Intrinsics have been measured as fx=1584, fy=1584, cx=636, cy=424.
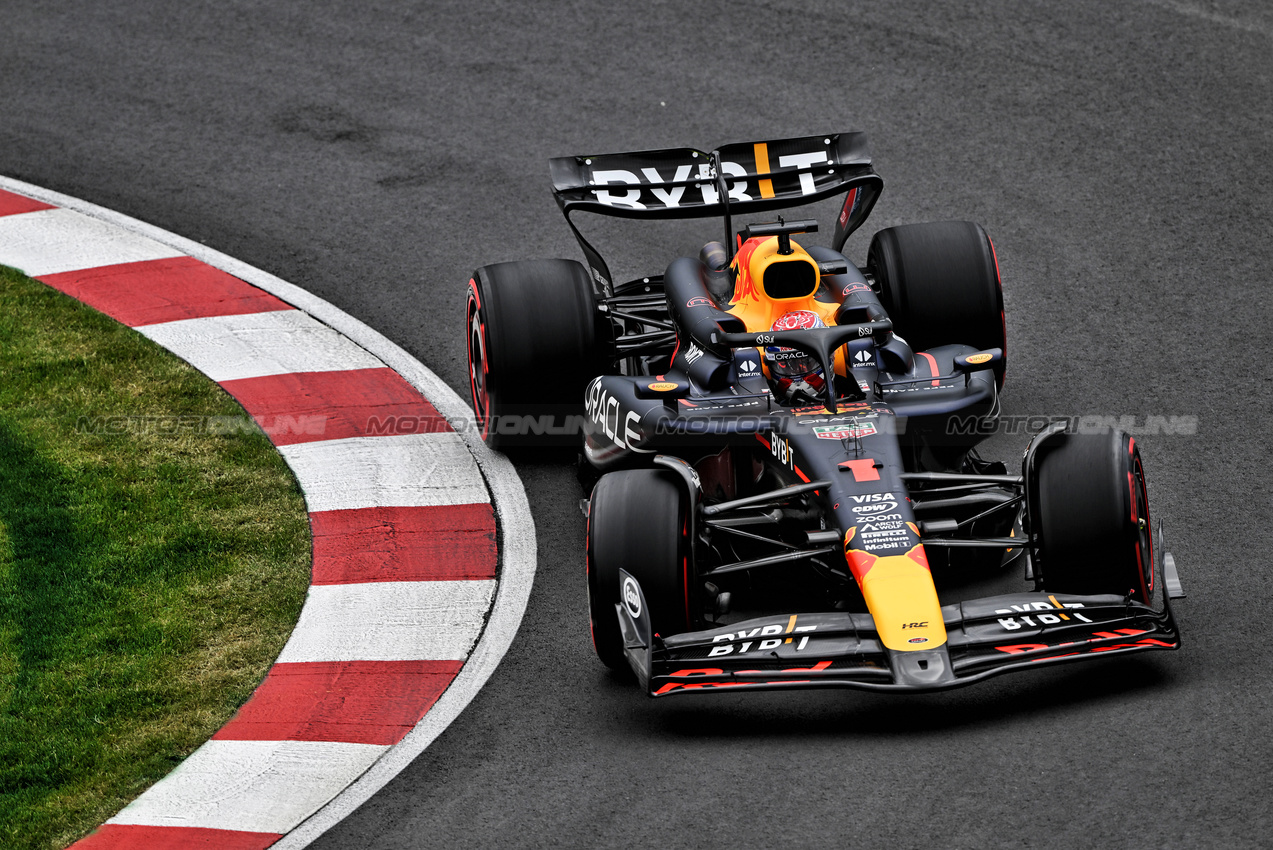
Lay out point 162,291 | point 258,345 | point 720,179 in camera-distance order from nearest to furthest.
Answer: point 720,179
point 258,345
point 162,291

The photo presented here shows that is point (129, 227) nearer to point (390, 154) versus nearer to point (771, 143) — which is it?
point (390, 154)

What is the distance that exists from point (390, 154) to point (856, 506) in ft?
A: 20.5

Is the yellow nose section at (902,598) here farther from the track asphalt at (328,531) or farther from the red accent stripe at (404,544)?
the red accent stripe at (404,544)

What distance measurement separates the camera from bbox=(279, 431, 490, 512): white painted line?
7.84 meters

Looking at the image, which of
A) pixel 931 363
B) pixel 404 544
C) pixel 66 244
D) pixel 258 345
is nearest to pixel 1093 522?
pixel 931 363

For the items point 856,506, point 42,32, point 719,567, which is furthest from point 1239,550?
point 42,32

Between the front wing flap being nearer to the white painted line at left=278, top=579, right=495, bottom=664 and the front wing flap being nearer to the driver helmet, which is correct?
the white painted line at left=278, top=579, right=495, bottom=664

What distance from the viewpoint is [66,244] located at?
10.3 meters

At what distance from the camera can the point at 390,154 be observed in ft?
37.0

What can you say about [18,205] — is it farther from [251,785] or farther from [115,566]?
[251,785]

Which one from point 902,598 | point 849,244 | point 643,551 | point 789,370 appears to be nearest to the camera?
point 902,598

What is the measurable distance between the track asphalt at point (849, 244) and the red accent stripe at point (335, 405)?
1.55ft

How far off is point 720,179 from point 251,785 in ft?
13.1

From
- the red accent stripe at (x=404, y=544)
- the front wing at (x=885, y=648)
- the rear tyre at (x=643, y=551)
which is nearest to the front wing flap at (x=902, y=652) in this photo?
the front wing at (x=885, y=648)
